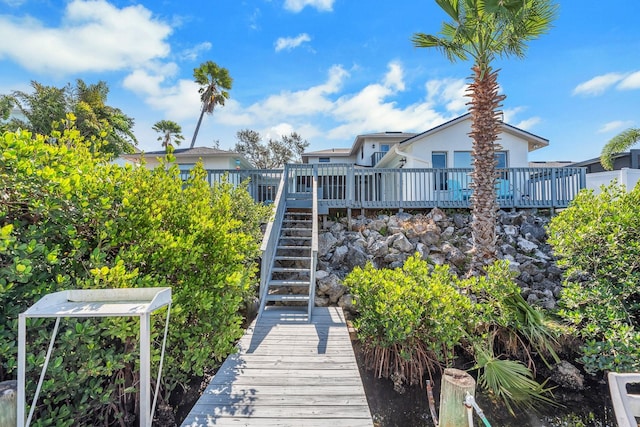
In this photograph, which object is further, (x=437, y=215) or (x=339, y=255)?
(x=437, y=215)

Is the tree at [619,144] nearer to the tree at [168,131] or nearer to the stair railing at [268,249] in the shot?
the stair railing at [268,249]

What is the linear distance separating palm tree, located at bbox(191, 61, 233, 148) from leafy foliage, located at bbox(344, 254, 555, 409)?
20.7m

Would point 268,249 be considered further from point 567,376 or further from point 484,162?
point 567,376

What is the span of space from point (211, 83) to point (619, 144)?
78.9ft

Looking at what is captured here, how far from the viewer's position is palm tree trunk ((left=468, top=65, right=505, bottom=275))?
5.70 metres

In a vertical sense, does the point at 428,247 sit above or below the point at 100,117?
below

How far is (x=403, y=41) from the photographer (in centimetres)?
691

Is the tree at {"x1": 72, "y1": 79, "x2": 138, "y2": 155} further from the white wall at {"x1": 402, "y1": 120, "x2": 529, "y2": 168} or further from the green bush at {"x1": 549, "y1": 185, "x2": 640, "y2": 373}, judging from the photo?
the green bush at {"x1": 549, "y1": 185, "x2": 640, "y2": 373}

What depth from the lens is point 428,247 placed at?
7.26 m

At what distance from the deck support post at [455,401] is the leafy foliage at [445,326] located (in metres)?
1.16

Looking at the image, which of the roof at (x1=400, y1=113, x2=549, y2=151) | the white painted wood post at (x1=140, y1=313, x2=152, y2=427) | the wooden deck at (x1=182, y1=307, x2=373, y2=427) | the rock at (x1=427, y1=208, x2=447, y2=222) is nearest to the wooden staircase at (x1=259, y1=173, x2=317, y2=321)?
the wooden deck at (x1=182, y1=307, x2=373, y2=427)

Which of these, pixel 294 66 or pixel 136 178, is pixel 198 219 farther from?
pixel 294 66

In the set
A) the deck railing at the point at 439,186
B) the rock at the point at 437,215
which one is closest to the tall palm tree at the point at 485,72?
the rock at the point at 437,215

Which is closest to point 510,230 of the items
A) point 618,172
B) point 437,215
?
point 437,215
